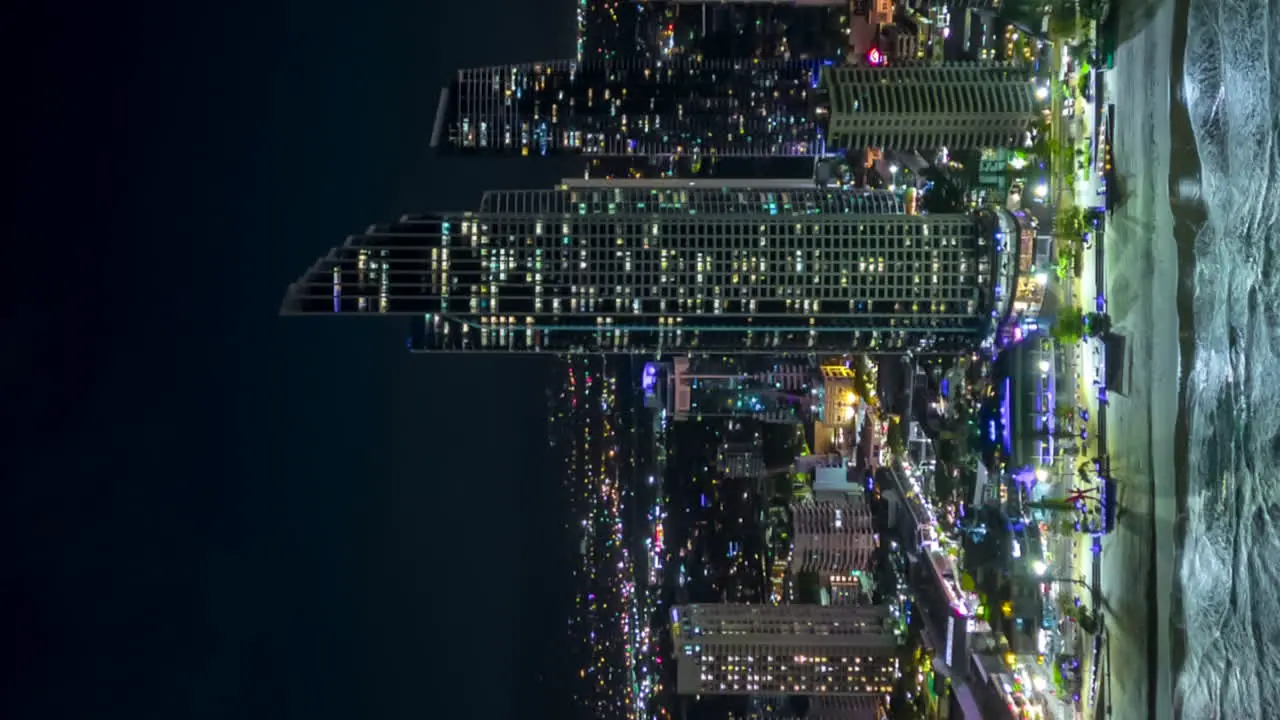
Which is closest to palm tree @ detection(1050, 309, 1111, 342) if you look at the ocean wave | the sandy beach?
the sandy beach

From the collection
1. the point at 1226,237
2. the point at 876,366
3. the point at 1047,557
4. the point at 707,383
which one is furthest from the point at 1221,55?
the point at 707,383

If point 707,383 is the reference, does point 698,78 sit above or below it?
above

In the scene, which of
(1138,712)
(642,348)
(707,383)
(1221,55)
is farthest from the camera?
(707,383)

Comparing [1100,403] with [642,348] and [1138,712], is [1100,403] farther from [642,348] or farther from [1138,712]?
[642,348]

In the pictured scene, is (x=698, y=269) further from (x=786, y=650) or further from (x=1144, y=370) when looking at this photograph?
(x=786, y=650)

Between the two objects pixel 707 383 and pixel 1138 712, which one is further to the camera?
pixel 707 383
